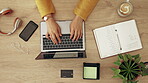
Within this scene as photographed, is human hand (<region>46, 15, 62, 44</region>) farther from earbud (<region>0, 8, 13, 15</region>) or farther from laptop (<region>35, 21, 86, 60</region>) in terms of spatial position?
earbud (<region>0, 8, 13, 15</region>)

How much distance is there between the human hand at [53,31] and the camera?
117 centimetres

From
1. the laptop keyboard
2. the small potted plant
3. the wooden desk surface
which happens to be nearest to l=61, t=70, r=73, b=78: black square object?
the wooden desk surface

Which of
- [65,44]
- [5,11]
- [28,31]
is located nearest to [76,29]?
[65,44]

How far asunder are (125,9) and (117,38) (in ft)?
0.67

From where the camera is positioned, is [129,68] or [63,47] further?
[63,47]

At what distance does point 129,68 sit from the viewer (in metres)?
1.04

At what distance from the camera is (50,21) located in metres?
1.18

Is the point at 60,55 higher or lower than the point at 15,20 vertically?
lower

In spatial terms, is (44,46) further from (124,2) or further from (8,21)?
(124,2)

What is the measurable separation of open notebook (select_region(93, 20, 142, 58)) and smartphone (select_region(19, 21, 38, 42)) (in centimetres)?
43

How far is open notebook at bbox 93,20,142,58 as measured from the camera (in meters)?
1.18

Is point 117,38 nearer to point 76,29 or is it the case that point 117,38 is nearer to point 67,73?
point 76,29

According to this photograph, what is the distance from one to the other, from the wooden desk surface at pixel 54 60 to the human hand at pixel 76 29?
5cm

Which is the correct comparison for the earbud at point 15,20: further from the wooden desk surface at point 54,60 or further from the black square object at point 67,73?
the black square object at point 67,73
